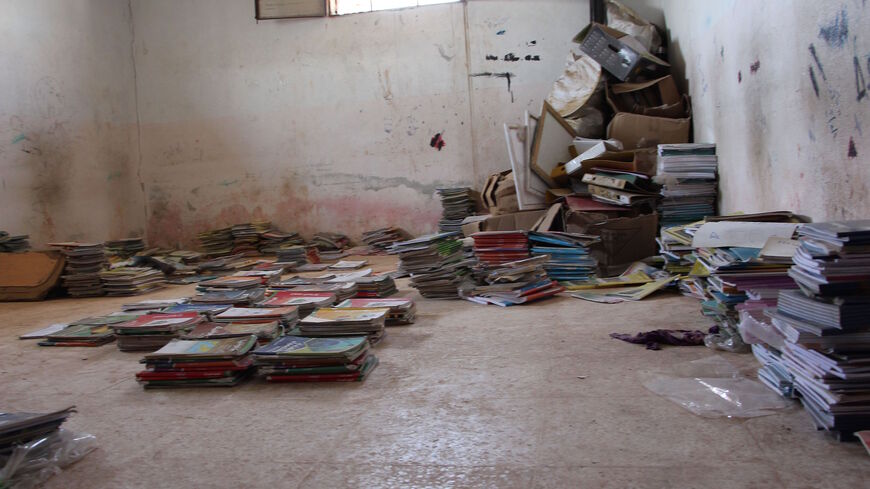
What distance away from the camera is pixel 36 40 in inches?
282

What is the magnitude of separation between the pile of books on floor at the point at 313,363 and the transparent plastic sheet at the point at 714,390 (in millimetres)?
1192

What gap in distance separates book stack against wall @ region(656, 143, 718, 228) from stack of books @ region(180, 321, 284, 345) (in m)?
3.17

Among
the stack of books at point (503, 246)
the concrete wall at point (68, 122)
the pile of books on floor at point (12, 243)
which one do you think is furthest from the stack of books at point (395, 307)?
the concrete wall at point (68, 122)

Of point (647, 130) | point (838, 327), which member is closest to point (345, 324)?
point (838, 327)

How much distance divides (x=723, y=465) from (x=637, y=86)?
483cm

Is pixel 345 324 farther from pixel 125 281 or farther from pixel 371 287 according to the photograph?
pixel 125 281

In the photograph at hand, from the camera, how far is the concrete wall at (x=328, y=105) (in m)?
7.98

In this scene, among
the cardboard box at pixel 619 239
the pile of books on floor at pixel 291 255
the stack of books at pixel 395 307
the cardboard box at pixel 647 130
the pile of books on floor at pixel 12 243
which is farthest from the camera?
the pile of books on floor at pixel 291 255

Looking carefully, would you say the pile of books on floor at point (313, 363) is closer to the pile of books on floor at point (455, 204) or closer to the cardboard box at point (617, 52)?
the cardboard box at point (617, 52)

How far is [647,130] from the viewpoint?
5711 millimetres

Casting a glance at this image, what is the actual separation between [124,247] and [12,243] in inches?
66.4

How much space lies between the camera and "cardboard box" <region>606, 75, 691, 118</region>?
5781 millimetres

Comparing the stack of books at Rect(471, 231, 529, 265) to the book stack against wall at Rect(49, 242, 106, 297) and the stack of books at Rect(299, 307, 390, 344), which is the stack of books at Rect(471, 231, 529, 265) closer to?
the stack of books at Rect(299, 307, 390, 344)

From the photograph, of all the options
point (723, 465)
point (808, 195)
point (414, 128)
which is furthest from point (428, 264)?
point (414, 128)
